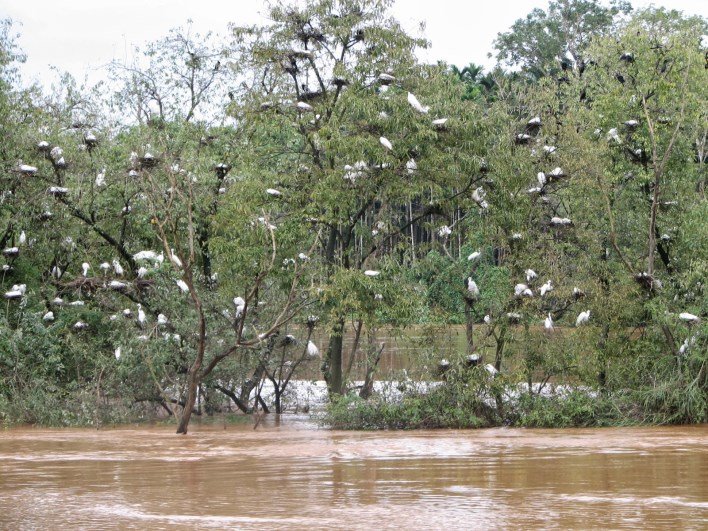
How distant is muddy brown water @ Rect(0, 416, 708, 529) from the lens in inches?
346

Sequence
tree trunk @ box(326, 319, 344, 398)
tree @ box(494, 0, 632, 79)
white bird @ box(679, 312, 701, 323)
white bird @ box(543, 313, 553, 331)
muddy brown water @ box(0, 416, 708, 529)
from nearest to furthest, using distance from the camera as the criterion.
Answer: muddy brown water @ box(0, 416, 708, 529), white bird @ box(679, 312, 701, 323), white bird @ box(543, 313, 553, 331), tree trunk @ box(326, 319, 344, 398), tree @ box(494, 0, 632, 79)

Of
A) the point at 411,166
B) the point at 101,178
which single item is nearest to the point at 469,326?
the point at 411,166

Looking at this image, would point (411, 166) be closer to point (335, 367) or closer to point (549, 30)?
point (335, 367)

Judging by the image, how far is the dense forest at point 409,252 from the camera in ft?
54.6

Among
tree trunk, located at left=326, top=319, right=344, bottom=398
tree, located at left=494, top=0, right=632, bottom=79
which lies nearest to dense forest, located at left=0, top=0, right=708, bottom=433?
tree trunk, located at left=326, top=319, right=344, bottom=398

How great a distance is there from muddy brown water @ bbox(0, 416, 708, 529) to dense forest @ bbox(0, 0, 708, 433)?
3.88 feet

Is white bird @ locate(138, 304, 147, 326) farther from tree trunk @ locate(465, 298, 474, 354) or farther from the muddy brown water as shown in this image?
tree trunk @ locate(465, 298, 474, 354)

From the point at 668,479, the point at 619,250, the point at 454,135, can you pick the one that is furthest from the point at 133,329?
the point at 668,479

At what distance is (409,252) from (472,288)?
6.33ft

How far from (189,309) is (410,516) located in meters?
10.1

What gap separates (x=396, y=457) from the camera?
42.1 ft

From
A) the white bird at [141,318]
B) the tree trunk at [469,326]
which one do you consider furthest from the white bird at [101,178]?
the tree trunk at [469,326]

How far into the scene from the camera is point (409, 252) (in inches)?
725

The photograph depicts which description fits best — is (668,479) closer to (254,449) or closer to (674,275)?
(254,449)
